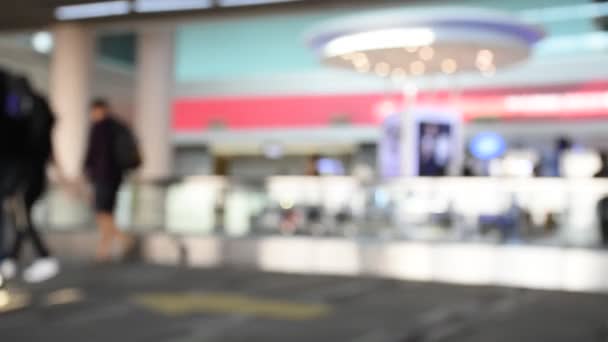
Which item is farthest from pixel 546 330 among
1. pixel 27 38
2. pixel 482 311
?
pixel 27 38

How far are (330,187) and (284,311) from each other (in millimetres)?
4632

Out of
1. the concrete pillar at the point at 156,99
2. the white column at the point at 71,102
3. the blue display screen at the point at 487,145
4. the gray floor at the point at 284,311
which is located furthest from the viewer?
the concrete pillar at the point at 156,99

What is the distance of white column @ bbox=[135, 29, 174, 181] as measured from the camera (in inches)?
672

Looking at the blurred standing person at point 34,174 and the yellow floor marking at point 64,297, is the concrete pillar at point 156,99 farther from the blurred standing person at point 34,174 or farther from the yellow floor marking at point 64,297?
the yellow floor marking at point 64,297

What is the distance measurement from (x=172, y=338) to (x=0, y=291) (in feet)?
7.01

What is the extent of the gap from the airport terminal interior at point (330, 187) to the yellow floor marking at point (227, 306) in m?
0.03

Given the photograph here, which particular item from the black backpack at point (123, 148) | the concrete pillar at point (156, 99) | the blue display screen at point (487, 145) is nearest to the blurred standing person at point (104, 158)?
the black backpack at point (123, 148)

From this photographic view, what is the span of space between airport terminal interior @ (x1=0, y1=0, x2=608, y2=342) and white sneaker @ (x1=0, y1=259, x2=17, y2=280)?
29mm

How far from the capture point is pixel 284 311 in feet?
15.2

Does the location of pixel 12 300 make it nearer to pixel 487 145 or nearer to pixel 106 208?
pixel 106 208

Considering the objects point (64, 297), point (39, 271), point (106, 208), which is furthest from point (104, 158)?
point (64, 297)

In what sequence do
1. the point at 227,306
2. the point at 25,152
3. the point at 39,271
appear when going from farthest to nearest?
the point at 39,271, the point at 25,152, the point at 227,306

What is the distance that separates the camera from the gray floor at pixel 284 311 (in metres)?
3.79

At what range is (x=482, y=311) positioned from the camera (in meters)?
5.01
